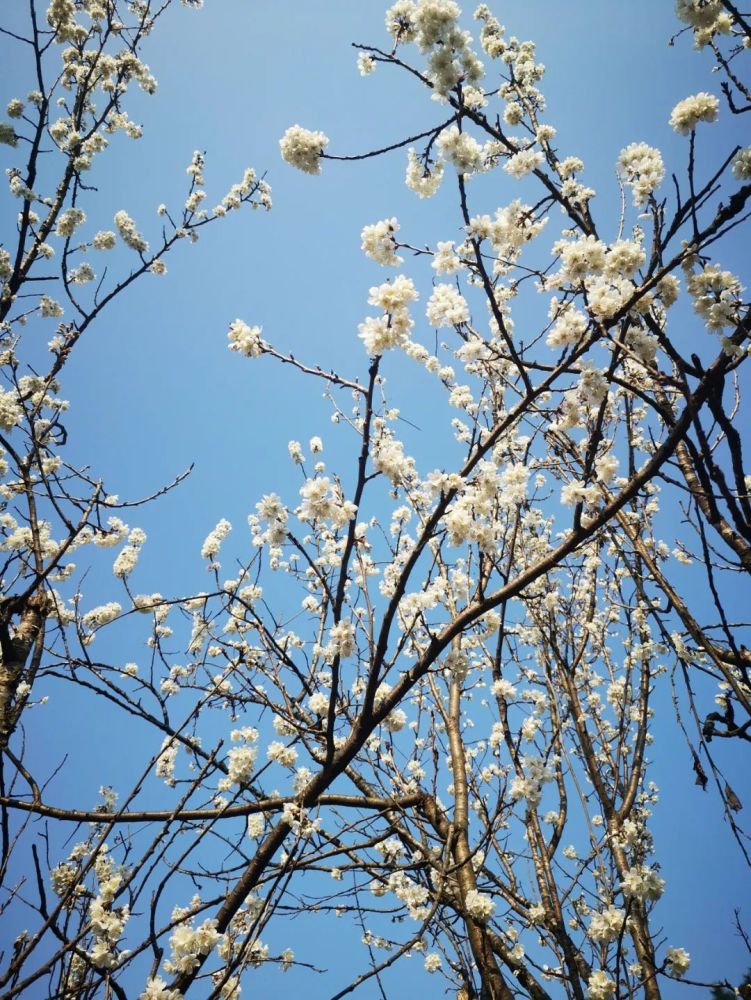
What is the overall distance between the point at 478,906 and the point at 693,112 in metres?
4.64

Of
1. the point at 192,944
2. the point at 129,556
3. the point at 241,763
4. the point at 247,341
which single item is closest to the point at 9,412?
the point at 129,556

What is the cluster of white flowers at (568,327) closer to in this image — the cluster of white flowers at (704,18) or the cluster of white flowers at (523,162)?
the cluster of white flowers at (523,162)

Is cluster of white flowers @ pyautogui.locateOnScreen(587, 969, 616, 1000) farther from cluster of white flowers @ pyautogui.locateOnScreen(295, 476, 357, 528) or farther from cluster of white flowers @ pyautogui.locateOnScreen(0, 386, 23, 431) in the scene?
cluster of white flowers @ pyautogui.locateOnScreen(0, 386, 23, 431)

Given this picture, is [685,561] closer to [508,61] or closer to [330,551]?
[330,551]

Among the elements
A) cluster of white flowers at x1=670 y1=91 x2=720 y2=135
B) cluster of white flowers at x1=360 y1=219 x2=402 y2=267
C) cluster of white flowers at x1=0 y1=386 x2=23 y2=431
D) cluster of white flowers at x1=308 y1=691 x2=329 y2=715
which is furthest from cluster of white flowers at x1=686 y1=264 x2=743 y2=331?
cluster of white flowers at x1=0 y1=386 x2=23 y2=431

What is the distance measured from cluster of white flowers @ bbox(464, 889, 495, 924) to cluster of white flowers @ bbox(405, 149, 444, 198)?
4.20 m

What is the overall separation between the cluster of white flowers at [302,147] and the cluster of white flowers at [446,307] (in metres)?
0.89

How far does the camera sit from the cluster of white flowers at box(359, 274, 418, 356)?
2.28 meters

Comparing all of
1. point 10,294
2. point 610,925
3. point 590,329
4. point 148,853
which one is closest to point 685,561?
point 610,925

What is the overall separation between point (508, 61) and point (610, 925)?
247 inches

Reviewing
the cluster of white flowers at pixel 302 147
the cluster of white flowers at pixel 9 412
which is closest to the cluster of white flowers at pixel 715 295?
the cluster of white flowers at pixel 302 147

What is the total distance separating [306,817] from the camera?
2682 millimetres

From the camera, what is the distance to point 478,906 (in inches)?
130

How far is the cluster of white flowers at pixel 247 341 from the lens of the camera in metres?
2.52
